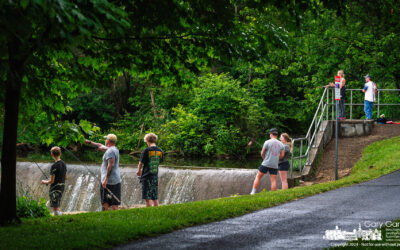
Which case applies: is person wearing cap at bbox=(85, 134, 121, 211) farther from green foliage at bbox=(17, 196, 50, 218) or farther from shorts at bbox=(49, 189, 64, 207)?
green foliage at bbox=(17, 196, 50, 218)

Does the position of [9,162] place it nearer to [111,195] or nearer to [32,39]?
[32,39]

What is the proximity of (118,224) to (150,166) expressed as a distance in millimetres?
3060

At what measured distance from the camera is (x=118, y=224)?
828 cm

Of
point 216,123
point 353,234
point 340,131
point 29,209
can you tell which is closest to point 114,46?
point 29,209

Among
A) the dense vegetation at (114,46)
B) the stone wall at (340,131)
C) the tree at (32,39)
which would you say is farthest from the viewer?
the stone wall at (340,131)

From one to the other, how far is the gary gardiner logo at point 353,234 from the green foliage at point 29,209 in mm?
5455

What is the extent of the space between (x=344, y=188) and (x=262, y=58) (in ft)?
15.4

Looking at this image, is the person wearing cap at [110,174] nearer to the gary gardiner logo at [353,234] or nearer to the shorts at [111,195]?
the shorts at [111,195]

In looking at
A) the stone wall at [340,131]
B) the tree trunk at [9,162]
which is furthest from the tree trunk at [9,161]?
the stone wall at [340,131]

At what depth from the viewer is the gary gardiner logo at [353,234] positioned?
6846 millimetres

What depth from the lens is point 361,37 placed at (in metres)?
26.9

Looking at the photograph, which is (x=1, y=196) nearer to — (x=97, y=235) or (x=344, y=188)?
(x=97, y=235)

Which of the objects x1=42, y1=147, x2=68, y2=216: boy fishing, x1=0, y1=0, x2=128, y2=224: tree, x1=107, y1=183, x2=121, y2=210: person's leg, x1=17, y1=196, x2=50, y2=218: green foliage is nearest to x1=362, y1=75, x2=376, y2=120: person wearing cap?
x1=107, y1=183, x2=121, y2=210: person's leg

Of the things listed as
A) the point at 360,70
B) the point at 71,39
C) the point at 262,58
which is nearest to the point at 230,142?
the point at 360,70
